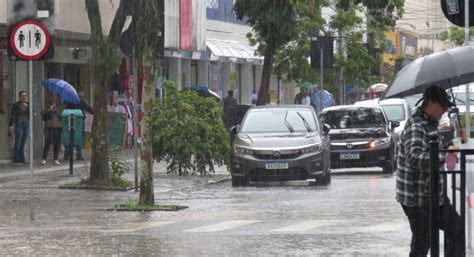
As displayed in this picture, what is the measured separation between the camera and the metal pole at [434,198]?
10477 mm

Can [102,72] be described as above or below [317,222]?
above

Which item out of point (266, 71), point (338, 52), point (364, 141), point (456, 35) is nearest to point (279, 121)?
point (364, 141)

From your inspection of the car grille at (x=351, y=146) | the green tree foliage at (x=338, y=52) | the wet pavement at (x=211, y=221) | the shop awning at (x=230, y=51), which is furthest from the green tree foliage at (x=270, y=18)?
the wet pavement at (x=211, y=221)

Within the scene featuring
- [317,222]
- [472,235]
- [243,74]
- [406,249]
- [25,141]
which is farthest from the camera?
[243,74]

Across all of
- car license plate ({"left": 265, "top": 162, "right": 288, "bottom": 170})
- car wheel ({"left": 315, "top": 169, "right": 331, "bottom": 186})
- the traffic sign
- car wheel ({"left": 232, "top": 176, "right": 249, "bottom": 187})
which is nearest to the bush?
car wheel ({"left": 232, "top": 176, "right": 249, "bottom": 187})

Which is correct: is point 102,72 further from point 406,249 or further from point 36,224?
point 406,249

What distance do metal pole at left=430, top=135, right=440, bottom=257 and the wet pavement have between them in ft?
11.4

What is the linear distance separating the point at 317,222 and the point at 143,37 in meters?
4.28

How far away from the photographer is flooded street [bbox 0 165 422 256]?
15.1 m

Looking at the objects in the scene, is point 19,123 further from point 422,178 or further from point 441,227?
point 441,227

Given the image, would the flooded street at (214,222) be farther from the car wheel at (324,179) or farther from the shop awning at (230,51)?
the shop awning at (230,51)

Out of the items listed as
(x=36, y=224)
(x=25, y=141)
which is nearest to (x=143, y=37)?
(x=36, y=224)

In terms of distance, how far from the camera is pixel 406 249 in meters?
14.6

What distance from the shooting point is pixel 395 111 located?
35688mm
